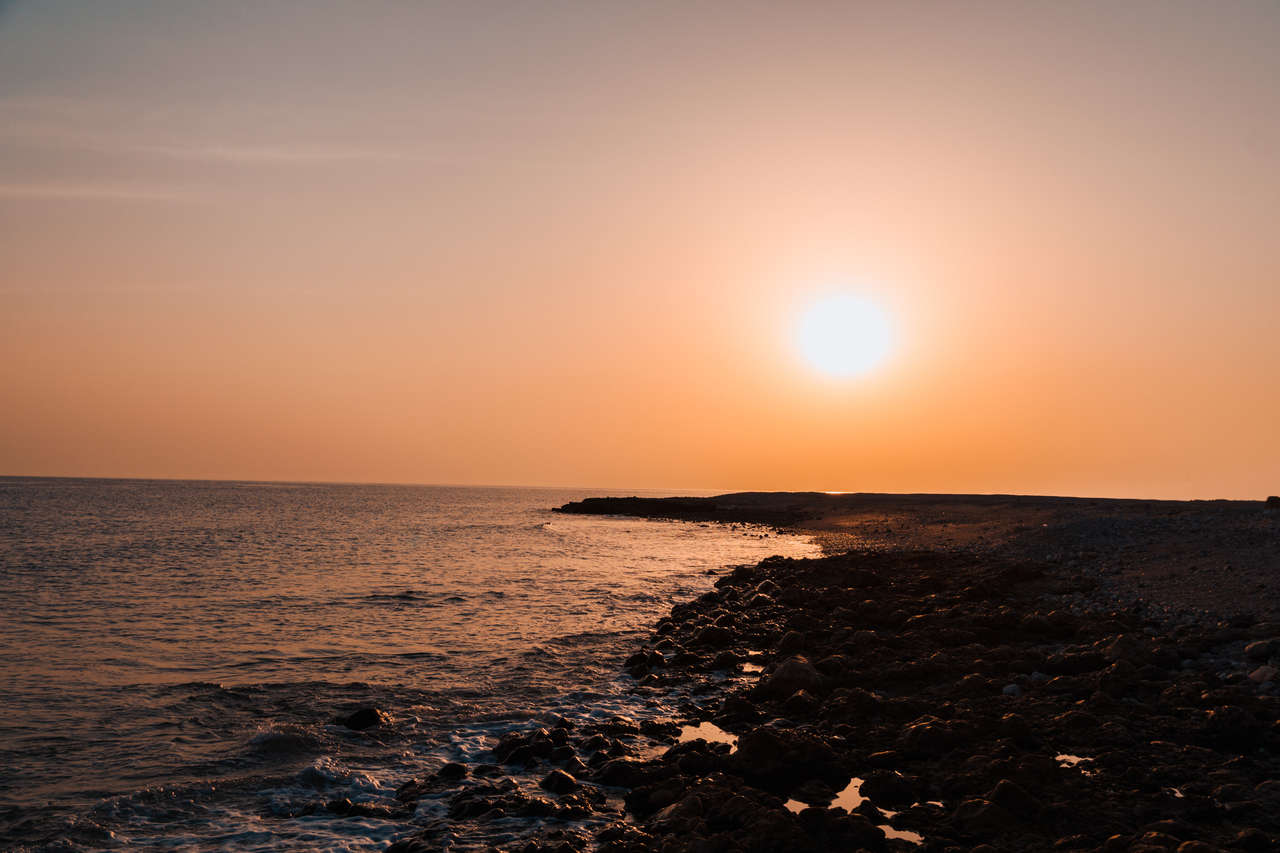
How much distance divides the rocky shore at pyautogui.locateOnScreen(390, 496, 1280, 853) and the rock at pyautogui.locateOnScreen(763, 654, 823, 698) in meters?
0.04

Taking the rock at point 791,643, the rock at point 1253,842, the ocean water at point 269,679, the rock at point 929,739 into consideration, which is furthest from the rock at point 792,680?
the rock at point 1253,842

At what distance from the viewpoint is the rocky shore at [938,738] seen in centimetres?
777

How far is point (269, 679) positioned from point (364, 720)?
457 cm

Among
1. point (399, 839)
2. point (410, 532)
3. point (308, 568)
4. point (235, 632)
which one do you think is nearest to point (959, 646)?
point (399, 839)

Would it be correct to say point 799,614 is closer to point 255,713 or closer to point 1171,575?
point 1171,575

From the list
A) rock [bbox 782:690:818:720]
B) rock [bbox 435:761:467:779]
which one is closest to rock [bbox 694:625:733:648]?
rock [bbox 782:690:818:720]

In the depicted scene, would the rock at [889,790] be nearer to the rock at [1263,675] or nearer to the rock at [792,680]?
the rock at [792,680]

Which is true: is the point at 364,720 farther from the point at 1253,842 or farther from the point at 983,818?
the point at 1253,842

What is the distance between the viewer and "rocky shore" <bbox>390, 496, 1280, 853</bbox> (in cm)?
777

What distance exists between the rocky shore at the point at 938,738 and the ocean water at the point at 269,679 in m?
1.45

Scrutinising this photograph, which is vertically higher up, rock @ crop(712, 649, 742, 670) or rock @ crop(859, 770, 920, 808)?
rock @ crop(859, 770, 920, 808)

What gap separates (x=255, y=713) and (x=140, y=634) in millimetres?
9577

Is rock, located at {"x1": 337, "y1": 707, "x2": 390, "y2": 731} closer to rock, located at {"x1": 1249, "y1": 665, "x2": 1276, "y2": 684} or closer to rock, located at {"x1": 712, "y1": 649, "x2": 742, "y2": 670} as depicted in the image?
rock, located at {"x1": 712, "y1": 649, "x2": 742, "y2": 670}

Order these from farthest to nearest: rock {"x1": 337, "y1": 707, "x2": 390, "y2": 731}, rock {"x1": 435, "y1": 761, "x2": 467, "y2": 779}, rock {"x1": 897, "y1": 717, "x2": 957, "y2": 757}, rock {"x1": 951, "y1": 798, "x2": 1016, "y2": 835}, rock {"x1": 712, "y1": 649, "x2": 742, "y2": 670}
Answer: rock {"x1": 712, "y1": 649, "x2": 742, "y2": 670}, rock {"x1": 337, "y1": 707, "x2": 390, "y2": 731}, rock {"x1": 435, "y1": 761, "x2": 467, "y2": 779}, rock {"x1": 897, "y1": 717, "x2": 957, "y2": 757}, rock {"x1": 951, "y1": 798, "x2": 1016, "y2": 835}
